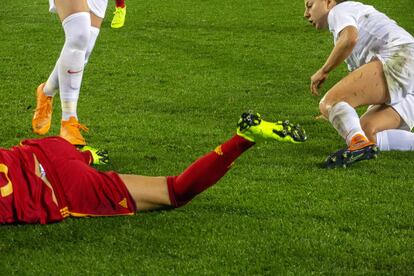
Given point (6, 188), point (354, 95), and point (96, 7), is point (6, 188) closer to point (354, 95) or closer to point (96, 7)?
point (96, 7)

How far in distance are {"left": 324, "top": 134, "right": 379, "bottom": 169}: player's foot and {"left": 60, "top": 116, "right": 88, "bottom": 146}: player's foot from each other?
5.05ft

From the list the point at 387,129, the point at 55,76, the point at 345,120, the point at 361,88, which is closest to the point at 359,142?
the point at 345,120

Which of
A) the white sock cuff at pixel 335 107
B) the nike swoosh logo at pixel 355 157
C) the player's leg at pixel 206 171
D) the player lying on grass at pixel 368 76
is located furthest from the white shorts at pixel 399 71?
the player's leg at pixel 206 171

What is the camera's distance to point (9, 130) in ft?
21.5

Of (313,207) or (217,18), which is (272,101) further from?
(217,18)

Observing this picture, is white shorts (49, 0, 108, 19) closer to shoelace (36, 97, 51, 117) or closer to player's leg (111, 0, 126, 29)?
shoelace (36, 97, 51, 117)

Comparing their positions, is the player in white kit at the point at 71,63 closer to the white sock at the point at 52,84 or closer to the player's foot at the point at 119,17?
the white sock at the point at 52,84

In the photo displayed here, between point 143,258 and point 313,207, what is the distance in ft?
3.66

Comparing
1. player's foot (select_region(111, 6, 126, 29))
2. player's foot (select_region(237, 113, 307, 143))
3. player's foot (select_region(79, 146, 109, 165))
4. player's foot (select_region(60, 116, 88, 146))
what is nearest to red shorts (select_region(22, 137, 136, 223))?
player's foot (select_region(237, 113, 307, 143))

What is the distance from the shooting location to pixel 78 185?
4.31 metres

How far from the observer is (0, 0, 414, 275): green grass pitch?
3.95 metres

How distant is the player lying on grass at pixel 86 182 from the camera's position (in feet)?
13.9

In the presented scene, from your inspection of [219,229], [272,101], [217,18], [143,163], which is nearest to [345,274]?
[219,229]

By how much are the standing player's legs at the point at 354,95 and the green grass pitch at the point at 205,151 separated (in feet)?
0.92
